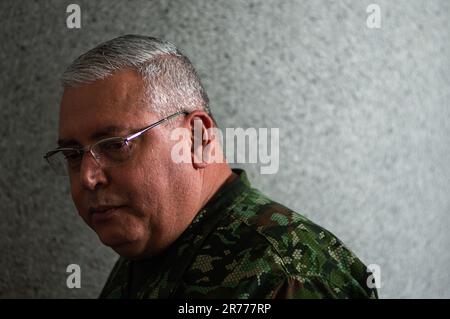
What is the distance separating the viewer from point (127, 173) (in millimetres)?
816

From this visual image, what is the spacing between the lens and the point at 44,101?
1.20 m

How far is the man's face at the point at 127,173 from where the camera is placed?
0.81 meters

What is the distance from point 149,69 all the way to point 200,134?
122 millimetres

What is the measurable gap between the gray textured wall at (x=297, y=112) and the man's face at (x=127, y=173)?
365 millimetres

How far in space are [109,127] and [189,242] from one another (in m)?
0.21

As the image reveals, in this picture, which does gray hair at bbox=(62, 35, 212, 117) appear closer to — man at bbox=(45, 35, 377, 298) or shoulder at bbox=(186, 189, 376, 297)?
man at bbox=(45, 35, 377, 298)
